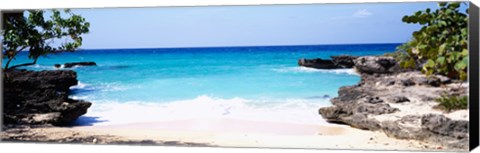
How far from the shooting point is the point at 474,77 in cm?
509

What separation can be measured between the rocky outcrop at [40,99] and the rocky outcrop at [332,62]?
7.17 ft

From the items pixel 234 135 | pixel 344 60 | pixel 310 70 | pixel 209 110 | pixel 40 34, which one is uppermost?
pixel 40 34

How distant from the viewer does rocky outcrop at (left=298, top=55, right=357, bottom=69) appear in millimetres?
5848

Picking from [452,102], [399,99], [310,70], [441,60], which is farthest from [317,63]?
[441,60]

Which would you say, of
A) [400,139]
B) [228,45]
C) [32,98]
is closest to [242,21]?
[228,45]

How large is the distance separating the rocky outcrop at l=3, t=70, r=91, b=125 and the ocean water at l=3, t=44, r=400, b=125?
9cm

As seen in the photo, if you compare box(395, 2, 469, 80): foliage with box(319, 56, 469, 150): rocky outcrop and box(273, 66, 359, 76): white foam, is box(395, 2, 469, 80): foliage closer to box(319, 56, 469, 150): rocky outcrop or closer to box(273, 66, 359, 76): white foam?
box(319, 56, 469, 150): rocky outcrop

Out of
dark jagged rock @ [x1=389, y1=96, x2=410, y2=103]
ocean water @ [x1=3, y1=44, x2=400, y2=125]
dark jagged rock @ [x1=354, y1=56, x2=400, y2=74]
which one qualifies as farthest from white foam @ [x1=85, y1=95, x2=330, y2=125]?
dark jagged rock @ [x1=389, y1=96, x2=410, y2=103]

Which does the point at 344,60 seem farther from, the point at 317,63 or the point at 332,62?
the point at 317,63

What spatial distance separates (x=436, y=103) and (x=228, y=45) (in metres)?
1.93

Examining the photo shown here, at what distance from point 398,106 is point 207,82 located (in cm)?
176

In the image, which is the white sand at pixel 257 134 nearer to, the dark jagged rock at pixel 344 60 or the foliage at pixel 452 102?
the foliage at pixel 452 102

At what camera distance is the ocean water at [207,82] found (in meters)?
5.86

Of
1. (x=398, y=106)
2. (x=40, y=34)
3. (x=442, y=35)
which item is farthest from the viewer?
(x=40, y=34)
